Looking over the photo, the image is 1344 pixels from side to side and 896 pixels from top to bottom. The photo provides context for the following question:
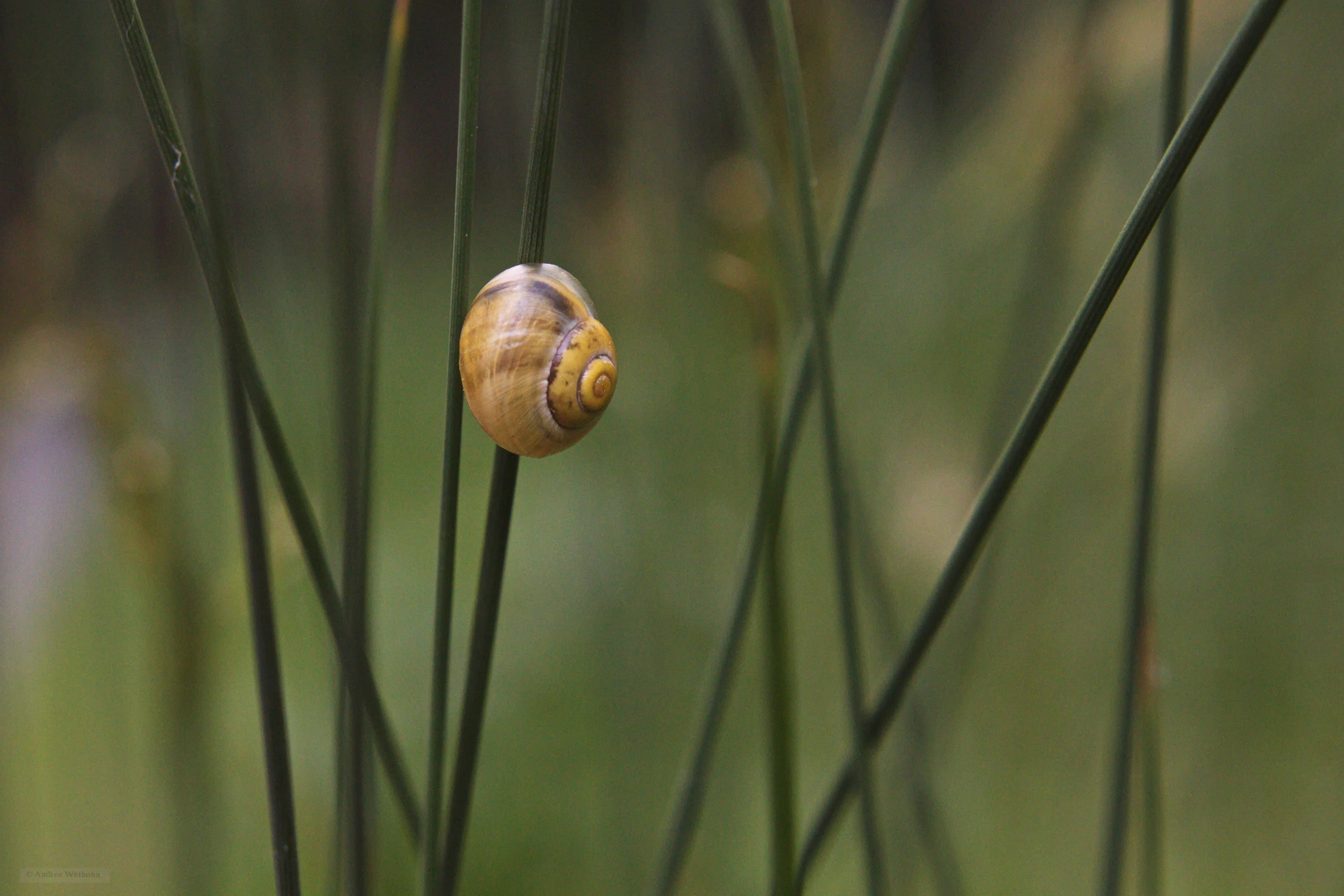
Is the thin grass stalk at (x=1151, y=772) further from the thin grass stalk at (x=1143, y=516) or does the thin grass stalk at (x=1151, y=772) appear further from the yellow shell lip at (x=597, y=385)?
the yellow shell lip at (x=597, y=385)

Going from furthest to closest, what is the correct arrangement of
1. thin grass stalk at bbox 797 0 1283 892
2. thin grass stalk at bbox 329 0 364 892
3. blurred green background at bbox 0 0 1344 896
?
1. blurred green background at bbox 0 0 1344 896
2. thin grass stalk at bbox 329 0 364 892
3. thin grass stalk at bbox 797 0 1283 892

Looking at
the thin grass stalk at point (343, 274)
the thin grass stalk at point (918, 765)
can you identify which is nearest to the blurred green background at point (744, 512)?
the thin grass stalk at point (918, 765)

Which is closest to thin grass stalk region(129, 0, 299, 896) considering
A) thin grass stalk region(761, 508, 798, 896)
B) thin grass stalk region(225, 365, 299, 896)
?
thin grass stalk region(225, 365, 299, 896)

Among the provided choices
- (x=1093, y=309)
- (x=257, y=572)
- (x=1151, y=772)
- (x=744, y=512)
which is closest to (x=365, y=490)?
(x=257, y=572)

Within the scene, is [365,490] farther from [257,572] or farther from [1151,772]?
[1151,772]

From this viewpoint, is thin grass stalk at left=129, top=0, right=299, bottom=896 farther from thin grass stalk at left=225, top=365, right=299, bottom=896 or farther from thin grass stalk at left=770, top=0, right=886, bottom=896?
thin grass stalk at left=770, top=0, right=886, bottom=896
